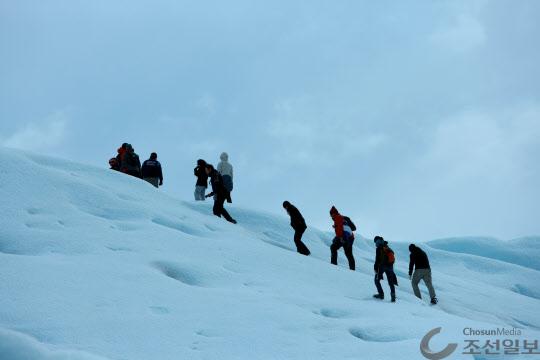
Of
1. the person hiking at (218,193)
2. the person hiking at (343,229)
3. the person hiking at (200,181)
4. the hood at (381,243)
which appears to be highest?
the person hiking at (200,181)

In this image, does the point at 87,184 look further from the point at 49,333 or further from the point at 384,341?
the point at 384,341

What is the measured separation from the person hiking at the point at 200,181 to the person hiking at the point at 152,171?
4.56 ft

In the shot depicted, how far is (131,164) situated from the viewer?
1670cm

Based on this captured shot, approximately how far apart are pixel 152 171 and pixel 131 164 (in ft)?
2.27

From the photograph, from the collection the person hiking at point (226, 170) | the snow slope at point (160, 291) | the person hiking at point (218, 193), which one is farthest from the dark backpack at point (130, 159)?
the person hiking at point (218, 193)

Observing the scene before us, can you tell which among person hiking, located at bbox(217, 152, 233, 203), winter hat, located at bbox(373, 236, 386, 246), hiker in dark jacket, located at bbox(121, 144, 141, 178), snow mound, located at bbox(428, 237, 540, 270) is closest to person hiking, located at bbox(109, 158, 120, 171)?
hiker in dark jacket, located at bbox(121, 144, 141, 178)

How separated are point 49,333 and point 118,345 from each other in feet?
2.43

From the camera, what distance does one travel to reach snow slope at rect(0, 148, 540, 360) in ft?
19.9

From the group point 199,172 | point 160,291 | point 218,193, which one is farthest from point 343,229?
point 160,291

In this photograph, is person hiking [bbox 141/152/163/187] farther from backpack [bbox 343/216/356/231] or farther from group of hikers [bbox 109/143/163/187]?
backpack [bbox 343/216/356/231]

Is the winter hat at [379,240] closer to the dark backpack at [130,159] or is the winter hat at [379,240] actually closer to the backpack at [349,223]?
the backpack at [349,223]

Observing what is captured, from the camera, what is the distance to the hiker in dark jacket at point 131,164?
16.7 metres

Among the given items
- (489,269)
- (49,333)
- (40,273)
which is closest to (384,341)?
(49,333)

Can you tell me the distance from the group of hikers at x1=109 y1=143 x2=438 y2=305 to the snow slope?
1.97 feet
